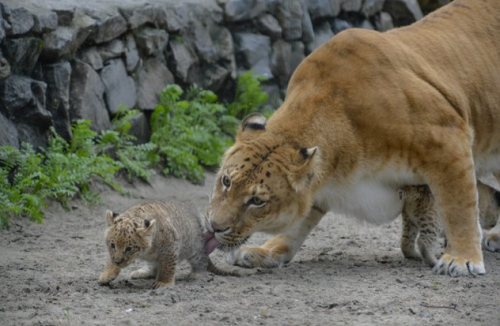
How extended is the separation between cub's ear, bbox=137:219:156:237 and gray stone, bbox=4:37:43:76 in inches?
139

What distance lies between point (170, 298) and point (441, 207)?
2.38 metres

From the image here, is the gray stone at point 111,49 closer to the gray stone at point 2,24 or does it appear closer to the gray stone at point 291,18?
the gray stone at point 2,24

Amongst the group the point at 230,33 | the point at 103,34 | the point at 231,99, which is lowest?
the point at 231,99

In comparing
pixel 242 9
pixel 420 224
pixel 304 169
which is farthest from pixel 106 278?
pixel 242 9

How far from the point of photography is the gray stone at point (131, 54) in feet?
38.5

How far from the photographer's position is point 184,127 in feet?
40.0

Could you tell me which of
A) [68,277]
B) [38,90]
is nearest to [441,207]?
[68,277]

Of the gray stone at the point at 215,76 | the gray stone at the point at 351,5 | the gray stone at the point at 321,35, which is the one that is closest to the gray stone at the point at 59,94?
the gray stone at the point at 215,76

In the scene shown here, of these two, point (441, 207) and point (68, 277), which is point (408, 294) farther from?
point (68, 277)

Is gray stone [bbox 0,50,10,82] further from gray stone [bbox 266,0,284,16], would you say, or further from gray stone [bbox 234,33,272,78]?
gray stone [bbox 266,0,284,16]

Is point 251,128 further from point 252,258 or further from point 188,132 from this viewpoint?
point 188,132

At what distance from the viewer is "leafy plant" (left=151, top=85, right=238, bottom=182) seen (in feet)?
39.2

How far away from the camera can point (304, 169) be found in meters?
7.23

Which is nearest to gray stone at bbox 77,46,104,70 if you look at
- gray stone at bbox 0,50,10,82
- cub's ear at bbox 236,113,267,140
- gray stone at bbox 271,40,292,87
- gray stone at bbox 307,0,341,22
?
gray stone at bbox 0,50,10,82
